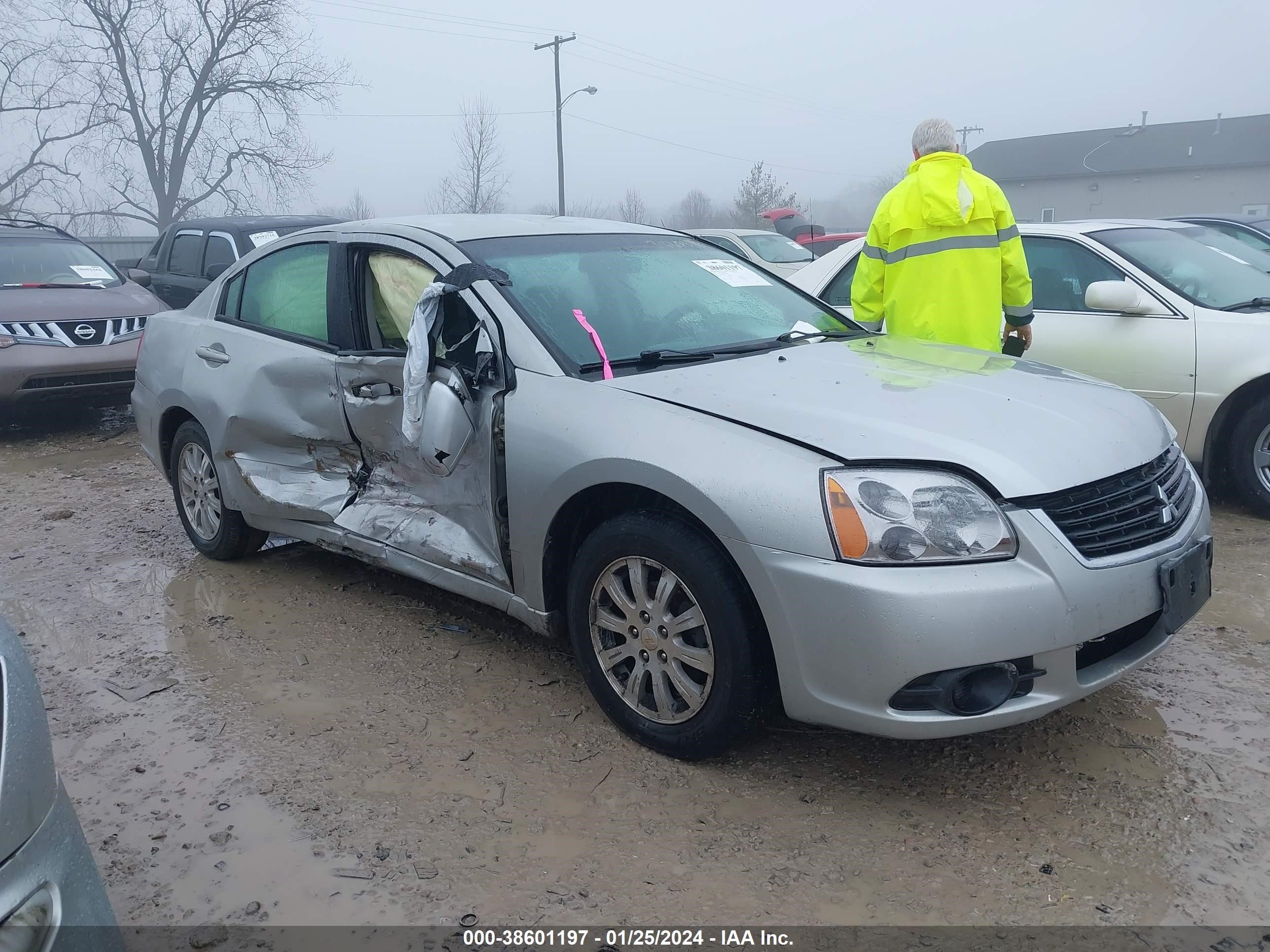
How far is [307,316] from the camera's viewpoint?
13.8ft

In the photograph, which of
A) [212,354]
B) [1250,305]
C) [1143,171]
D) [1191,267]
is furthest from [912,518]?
[1143,171]

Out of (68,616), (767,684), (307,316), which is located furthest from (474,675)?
(68,616)

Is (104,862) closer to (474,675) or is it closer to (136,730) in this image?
(136,730)

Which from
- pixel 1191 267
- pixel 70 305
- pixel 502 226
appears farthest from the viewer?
pixel 70 305

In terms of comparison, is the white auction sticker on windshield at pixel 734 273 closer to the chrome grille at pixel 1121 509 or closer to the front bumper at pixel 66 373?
the chrome grille at pixel 1121 509

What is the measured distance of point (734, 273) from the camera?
163 inches

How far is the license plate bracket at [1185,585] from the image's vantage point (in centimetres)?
270

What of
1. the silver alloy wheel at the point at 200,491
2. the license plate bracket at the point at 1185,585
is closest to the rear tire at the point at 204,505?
the silver alloy wheel at the point at 200,491

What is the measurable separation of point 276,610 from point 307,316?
127cm

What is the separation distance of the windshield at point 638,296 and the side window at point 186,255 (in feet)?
24.6

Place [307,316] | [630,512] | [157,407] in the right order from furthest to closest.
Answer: [157,407], [307,316], [630,512]

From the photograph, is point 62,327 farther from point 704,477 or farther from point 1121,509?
point 1121,509

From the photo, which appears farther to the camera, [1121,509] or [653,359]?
[653,359]

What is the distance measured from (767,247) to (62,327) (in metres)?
9.64
